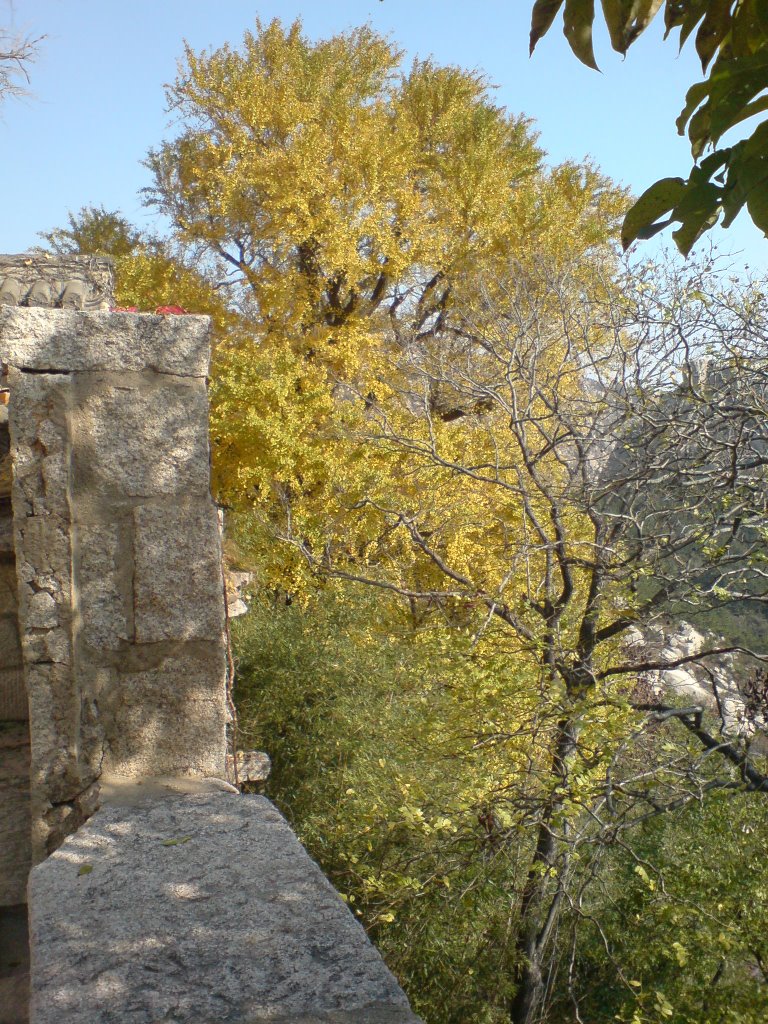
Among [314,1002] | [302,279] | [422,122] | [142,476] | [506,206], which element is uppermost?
[422,122]

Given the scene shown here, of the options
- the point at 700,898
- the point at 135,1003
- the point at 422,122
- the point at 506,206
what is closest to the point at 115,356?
the point at 135,1003

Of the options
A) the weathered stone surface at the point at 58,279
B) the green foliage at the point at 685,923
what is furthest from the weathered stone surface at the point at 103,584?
the green foliage at the point at 685,923

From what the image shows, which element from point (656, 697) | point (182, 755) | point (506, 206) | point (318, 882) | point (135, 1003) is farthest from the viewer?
point (506, 206)

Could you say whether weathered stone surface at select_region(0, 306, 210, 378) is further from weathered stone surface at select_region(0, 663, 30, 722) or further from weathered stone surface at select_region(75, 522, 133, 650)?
weathered stone surface at select_region(0, 663, 30, 722)

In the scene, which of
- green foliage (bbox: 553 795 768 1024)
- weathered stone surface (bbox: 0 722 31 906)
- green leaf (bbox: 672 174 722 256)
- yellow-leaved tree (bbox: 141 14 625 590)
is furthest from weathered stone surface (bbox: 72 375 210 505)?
yellow-leaved tree (bbox: 141 14 625 590)

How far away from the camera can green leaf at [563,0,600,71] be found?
1.44 m

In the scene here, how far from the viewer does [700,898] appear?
6.08 m

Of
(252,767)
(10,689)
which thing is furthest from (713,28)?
(252,767)

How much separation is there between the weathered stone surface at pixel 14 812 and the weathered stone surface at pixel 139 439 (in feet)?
2.17

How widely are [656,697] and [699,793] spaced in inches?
155

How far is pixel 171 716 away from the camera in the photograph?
2143 mm

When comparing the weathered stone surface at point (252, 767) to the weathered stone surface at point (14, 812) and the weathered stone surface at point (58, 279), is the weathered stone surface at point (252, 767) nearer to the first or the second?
the weathered stone surface at point (14, 812)

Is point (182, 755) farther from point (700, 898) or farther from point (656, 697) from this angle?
point (656, 697)

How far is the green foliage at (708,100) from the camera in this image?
3.86ft
